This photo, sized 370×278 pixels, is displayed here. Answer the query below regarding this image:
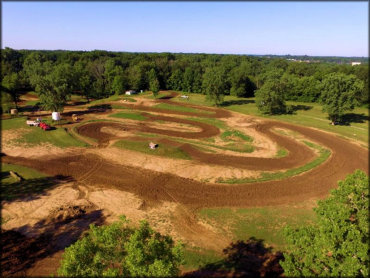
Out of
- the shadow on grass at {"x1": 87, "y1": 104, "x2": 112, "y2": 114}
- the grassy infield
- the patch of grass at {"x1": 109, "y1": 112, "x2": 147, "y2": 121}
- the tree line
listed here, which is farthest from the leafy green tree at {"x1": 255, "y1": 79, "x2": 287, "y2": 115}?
the tree line

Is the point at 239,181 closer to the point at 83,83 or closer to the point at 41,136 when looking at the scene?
the point at 41,136

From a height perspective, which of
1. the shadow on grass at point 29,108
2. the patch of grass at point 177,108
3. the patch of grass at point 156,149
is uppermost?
the patch of grass at point 177,108

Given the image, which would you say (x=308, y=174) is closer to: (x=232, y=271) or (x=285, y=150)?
(x=285, y=150)

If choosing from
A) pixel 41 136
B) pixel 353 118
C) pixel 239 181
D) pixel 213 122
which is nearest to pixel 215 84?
pixel 213 122

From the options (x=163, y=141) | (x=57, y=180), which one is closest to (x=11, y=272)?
(x=57, y=180)

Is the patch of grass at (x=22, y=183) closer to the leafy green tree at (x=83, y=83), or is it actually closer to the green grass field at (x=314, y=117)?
the leafy green tree at (x=83, y=83)

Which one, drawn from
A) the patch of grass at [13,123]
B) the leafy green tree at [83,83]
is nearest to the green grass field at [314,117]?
the leafy green tree at [83,83]
